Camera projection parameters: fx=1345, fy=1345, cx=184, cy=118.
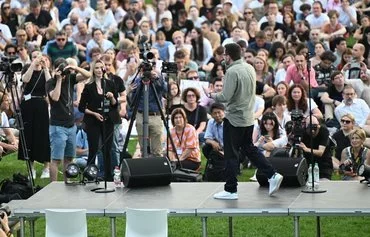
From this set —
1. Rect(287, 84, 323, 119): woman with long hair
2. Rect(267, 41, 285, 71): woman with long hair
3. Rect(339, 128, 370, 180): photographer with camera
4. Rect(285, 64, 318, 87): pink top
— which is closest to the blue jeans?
Rect(339, 128, 370, 180): photographer with camera

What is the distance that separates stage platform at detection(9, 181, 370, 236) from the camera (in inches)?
607

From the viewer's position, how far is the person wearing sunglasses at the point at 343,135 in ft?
67.6

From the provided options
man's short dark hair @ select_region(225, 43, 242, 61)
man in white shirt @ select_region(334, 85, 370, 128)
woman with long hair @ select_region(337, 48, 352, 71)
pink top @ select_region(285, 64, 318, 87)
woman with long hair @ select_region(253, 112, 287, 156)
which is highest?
man's short dark hair @ select_region(225, 43, 242, 61)

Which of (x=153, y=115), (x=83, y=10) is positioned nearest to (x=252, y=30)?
(x=83, y=10)

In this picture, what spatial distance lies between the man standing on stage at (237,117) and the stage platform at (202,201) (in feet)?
0.76

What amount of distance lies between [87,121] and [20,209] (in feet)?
14.0

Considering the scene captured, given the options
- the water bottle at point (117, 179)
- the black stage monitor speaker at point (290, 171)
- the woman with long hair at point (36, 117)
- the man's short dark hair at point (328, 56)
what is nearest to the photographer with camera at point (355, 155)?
the black stage monitor speaker at point (290, 171)

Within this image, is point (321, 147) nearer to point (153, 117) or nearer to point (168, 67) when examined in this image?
point (168, 67)

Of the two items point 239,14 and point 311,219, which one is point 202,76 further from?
point 311,219

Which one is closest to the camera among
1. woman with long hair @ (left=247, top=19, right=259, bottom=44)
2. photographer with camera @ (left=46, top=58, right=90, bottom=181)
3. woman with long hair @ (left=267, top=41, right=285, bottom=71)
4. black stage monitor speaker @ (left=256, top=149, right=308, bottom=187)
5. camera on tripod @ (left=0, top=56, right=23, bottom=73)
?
black stage monitor speaker @ (left=256, top=149, right=308, bottom=187)

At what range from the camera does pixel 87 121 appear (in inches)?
778

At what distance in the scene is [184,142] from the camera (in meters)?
20.5

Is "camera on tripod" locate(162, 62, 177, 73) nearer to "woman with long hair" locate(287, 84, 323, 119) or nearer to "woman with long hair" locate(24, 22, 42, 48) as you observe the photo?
"woman with long hair" locate(287, 84, 323, 119)

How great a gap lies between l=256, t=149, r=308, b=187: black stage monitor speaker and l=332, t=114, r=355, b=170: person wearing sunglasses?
3671 millimetres
